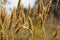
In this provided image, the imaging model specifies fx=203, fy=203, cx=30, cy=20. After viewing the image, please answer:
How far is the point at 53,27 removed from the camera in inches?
86.9

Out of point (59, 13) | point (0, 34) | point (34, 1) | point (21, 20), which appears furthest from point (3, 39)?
point (34, 1)

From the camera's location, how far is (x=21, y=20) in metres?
1.43

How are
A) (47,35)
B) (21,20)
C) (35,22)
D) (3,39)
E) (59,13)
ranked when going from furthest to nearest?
(59,13) → (35,22) → (47,35) → (21,20) → (3,39)

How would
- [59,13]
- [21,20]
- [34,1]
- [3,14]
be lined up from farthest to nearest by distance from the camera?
[34,1], [59,13], [21,20], [3,14]

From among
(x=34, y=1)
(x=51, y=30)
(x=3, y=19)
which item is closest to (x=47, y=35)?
(x=51, y=30)

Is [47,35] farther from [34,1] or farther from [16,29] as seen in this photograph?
[34,1]

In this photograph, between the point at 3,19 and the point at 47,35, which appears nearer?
the point at 3,19

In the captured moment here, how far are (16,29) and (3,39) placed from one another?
12 cm

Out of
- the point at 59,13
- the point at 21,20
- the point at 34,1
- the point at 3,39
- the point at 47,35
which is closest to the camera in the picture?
the point at 3,39

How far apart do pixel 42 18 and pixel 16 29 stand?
21 cm

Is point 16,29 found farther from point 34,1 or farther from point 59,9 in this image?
point 34,1

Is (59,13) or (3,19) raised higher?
Result: (3,19)

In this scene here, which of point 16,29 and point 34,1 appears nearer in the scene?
point 16,29

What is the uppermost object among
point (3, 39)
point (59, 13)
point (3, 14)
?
point (3, 14)
